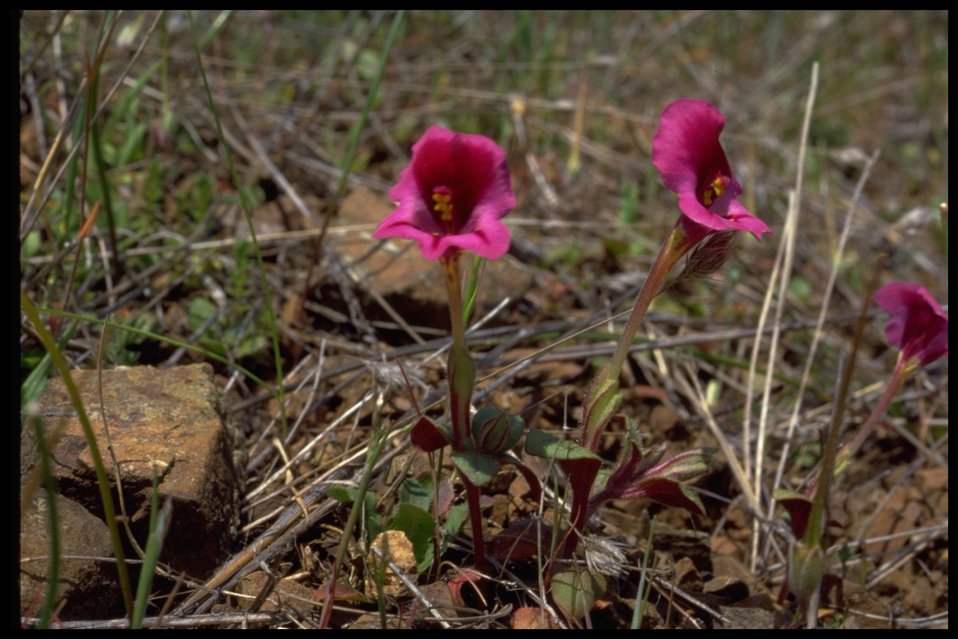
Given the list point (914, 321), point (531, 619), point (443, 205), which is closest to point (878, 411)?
point (914, 321)

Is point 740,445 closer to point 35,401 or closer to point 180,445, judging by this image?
point 180,445

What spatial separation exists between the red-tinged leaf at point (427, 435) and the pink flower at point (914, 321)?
106 centimetres

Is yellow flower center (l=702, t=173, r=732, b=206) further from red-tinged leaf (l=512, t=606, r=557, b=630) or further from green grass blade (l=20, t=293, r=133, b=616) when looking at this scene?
green grass blade (l=20, t=293, r=133, b=616)

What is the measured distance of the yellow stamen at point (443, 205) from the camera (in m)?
1.71

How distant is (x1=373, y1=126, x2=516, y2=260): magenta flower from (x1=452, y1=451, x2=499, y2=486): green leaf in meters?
0.41

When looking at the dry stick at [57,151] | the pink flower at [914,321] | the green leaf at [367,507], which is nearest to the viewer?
the green leaf at [367,507]

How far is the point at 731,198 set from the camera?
5.97 feet

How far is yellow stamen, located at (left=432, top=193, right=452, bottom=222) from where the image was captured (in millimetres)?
1715

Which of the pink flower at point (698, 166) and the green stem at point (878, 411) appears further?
the green stem at point (878, 411)

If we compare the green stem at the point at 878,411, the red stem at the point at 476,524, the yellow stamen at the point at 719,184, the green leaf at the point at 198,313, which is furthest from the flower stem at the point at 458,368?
the green leaf at the point at 198,313

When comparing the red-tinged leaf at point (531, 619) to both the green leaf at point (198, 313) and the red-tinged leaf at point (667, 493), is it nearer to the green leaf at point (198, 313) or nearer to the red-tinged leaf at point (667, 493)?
the red-tinged leaf at point (667, 493)

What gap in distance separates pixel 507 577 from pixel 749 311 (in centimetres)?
188

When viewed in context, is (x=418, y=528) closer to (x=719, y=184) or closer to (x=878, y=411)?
(x=719, y=184)
